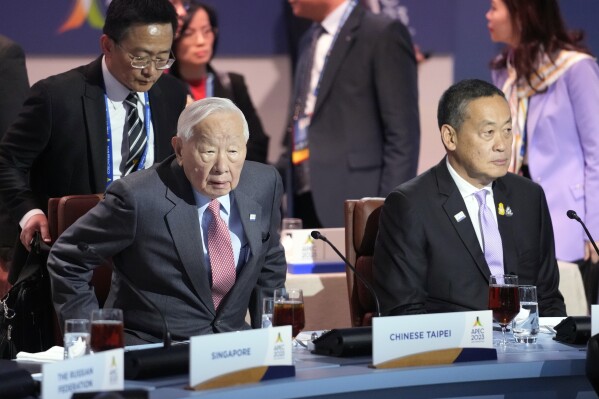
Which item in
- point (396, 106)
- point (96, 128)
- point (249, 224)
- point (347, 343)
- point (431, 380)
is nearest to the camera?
point (431, 380)

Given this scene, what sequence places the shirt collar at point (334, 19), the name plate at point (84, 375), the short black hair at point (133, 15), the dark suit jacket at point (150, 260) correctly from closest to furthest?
1. the name plate at point (84, 375)
2. the dark suit jacket at point (150, 260)
3. the short black hair at point (133, 15)
4. the shirt collar at point (334, 19)

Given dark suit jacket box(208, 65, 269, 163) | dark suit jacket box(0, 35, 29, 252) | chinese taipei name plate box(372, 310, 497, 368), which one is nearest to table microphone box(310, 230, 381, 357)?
chinese taipei name plate box(372, 310, 497, 368)

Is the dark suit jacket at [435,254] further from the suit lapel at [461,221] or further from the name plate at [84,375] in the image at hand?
the name plate at [84,375]

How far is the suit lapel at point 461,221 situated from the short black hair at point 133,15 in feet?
3.79

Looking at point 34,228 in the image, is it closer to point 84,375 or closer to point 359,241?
point 359,241

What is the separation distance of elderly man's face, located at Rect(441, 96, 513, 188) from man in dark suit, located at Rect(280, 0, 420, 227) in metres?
2.11

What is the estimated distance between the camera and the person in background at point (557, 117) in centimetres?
525

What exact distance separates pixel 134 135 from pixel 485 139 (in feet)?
4.27

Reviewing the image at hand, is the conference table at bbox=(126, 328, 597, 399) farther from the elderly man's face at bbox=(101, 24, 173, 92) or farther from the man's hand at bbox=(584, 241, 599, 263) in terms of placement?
the man's hand at bbox=(584, 241, 599, 263)

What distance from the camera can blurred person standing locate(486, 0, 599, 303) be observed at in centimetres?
525

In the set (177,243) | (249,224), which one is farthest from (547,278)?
(177,243)

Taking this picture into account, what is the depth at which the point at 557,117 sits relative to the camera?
5.30 meters

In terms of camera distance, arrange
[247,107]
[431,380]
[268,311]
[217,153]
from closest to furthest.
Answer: [431,380] < [268,311] < [217,153] < [247,107]

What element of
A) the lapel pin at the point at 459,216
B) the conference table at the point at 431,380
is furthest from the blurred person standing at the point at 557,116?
the conference table at the point at 431,380
